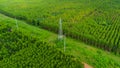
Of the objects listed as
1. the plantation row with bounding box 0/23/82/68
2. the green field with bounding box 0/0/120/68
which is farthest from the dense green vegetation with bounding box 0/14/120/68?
the plantation row with bounding box 0/23/82/68

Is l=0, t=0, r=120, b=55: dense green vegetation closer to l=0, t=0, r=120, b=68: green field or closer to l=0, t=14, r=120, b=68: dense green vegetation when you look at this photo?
l=0, t=0, r=120, b=68: green field

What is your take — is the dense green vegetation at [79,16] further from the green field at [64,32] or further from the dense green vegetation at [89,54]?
the dense green vegetation at [89,54]

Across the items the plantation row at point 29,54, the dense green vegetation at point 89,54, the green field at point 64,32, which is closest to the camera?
the plantation row at point 29,54

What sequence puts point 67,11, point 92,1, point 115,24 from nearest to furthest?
point 115,24 < point 67,11 < point 92,1

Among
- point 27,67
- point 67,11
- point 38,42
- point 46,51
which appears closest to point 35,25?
point 67,11

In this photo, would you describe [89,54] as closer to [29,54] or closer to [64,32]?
[29,54]

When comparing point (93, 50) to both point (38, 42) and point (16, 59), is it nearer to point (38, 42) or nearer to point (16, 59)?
point (38, 42)

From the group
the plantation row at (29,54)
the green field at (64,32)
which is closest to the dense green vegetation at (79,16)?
the green field at (64,32)
